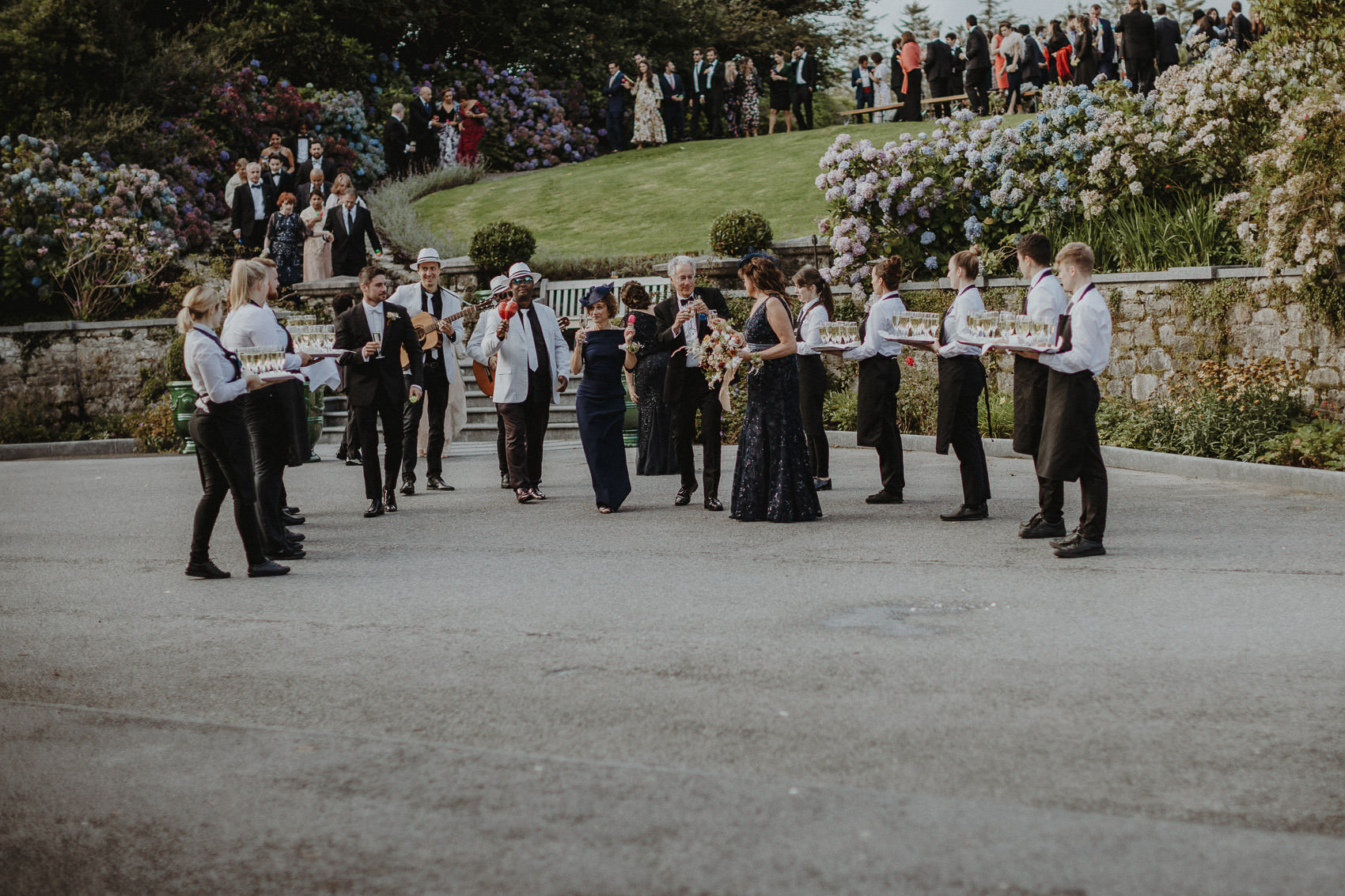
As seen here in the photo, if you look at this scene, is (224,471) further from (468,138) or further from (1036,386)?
(468,138)

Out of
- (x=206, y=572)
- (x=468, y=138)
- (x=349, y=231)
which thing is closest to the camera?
(x=206, y=572)

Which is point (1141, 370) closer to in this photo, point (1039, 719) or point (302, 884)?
point (1039, 719)

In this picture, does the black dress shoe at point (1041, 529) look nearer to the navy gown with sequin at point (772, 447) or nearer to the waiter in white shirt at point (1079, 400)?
the waiter in white shirt at point (1079, 400)

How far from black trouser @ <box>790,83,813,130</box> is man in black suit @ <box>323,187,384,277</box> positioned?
51.4ft

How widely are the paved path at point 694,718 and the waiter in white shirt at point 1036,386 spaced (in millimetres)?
389

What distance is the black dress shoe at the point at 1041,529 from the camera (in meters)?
8.89

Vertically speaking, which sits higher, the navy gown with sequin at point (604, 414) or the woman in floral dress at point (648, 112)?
the woman in floral dress at point (648, 112)

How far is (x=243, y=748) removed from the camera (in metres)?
4.96

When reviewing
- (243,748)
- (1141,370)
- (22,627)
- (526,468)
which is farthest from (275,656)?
(1141,370)

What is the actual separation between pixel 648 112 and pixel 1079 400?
1013 inches

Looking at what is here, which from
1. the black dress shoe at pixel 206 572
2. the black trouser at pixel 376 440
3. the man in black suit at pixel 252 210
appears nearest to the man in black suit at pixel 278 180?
the man in black suit at pixel 252 210

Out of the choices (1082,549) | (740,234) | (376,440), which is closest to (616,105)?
(740,234)

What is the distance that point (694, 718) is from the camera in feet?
16.7

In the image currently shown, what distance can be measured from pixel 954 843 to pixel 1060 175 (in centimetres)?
1372
